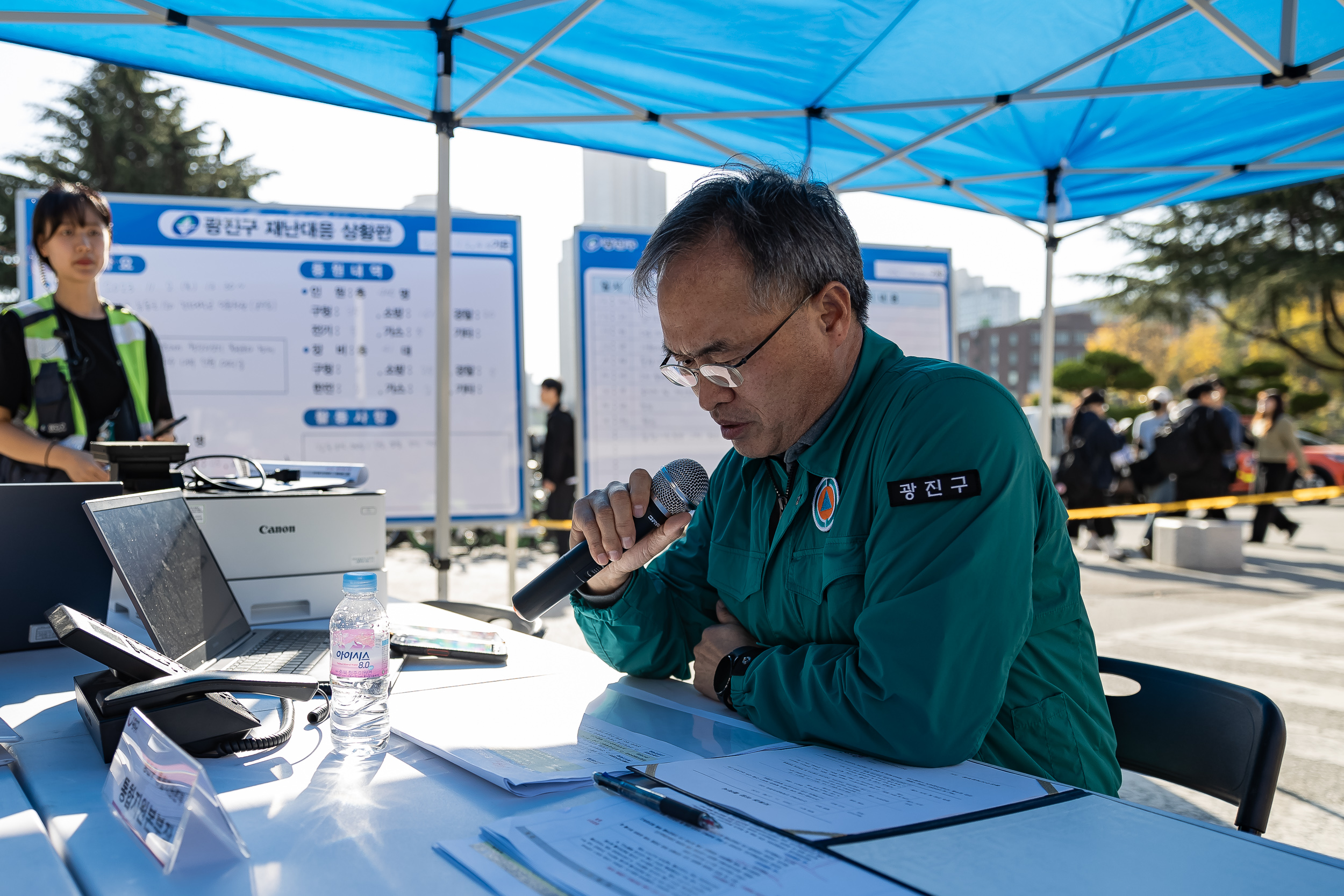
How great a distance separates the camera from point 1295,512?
13.3 meters

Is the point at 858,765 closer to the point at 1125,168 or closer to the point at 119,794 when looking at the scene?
the point at 119,794

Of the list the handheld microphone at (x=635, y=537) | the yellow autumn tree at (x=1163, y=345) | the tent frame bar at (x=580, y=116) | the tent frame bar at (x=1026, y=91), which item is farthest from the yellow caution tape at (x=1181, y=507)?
the yellow autumn tree at (x=1163, y=345)

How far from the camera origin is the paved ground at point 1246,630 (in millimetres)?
3109

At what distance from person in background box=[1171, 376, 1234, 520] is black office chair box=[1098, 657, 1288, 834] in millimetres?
8529

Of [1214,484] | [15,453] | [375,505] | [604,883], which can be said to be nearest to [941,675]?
[604,883]

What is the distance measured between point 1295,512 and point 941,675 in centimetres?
1512

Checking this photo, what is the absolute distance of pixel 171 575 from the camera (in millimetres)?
1545

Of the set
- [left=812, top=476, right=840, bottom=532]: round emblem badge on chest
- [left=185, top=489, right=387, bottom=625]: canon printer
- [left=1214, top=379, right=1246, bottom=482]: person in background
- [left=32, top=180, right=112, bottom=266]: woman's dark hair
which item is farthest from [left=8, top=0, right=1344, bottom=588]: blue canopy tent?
[left=1214, top=379, right=1246, bottom=482]: person in background

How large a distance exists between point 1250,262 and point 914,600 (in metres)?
19.7

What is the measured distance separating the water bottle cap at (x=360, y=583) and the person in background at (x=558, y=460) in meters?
6.44

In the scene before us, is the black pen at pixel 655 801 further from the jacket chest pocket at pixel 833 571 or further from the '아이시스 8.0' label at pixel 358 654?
the jacket chest pocket at pixel 833 571

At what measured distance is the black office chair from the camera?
4.44ft

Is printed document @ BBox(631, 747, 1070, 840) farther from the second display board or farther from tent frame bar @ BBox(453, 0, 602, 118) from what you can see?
the second display board

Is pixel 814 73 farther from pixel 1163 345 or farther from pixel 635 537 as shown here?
pixel 1163 345
